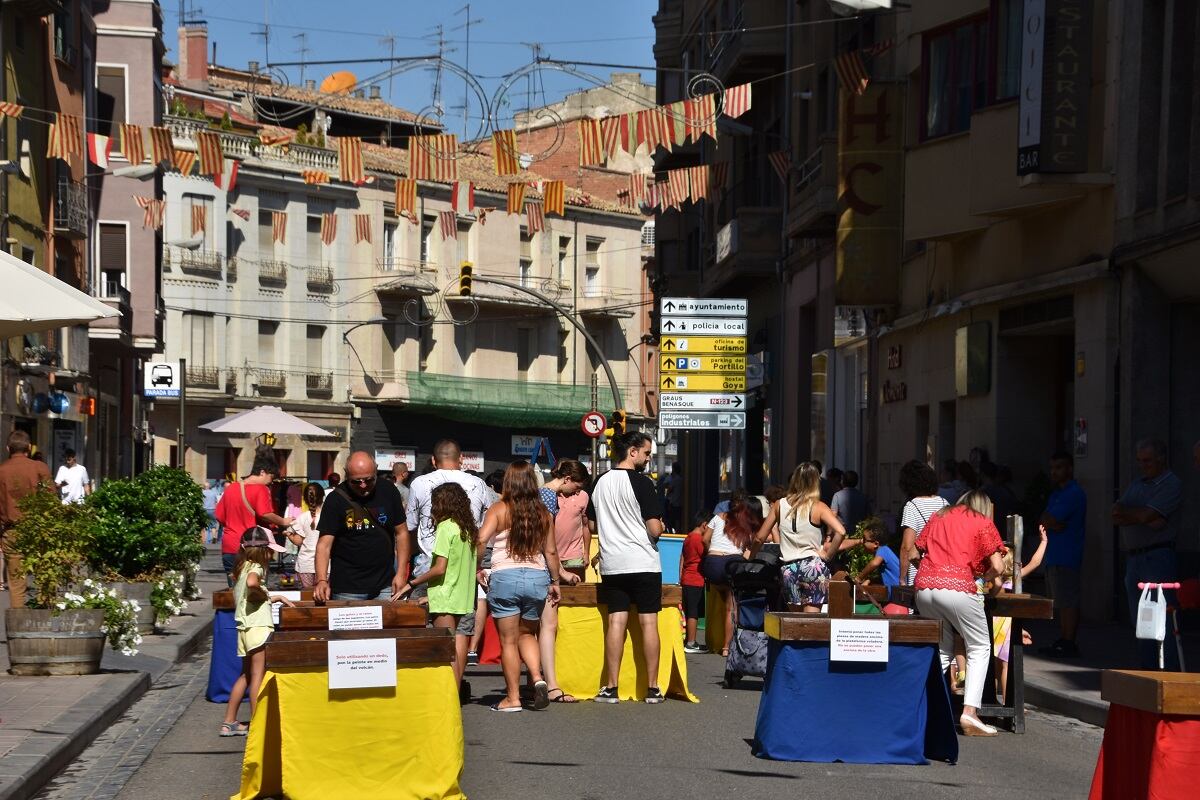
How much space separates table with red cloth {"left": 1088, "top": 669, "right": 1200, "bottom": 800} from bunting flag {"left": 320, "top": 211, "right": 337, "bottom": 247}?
52.6 metres

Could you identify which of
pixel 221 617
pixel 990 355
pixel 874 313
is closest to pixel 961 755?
pixel 221 617

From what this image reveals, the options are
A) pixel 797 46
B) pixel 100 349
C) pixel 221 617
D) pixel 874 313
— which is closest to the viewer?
pixel 221 617

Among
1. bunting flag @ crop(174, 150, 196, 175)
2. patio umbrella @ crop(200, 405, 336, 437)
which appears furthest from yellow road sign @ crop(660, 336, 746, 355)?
bunting flag @ crop(174, 150, 196, 175)

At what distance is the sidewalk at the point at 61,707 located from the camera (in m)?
9.43

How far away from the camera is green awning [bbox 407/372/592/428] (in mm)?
66750

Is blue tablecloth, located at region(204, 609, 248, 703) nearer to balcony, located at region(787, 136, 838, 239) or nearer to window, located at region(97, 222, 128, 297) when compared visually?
balcony, located at region(787, 136, 838, 239)

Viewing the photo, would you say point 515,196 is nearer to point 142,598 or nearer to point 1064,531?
point 142,598

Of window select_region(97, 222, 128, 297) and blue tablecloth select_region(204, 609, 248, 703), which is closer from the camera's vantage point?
blue tablecloth select_region(204, 609, 248, 703)

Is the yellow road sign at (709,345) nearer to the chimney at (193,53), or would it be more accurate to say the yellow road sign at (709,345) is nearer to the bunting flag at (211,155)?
the bunting flag at (211,155)

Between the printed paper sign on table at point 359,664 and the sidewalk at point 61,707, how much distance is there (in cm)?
156

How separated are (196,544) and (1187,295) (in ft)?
34.1

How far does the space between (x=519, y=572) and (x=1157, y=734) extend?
669 cm

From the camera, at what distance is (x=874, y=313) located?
2802cm

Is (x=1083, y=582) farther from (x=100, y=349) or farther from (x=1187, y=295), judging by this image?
(x=100, y=349)
